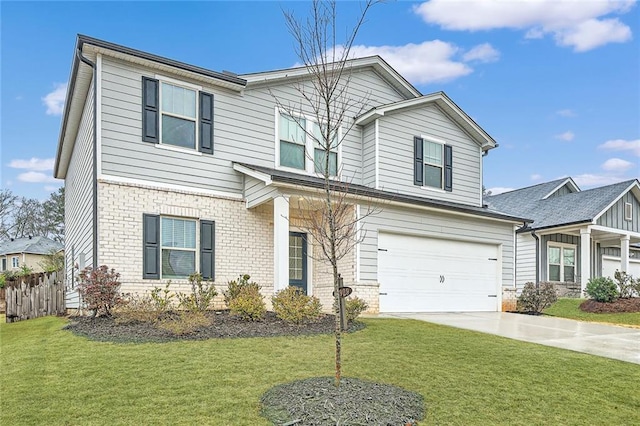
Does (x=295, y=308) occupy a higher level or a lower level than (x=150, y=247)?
lower

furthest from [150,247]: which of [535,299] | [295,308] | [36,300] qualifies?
[535,299]

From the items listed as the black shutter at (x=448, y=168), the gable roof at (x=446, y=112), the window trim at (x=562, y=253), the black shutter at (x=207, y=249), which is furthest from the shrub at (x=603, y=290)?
the black shutter at (x=207, y=249)

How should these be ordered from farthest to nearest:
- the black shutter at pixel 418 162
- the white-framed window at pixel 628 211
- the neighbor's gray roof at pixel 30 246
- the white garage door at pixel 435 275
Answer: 1. the neighbor's gray roof at pixel 30 246
2. the white-framed window at pixel 628 211
3. the black shutter at pixel 418 162
4. the white garage door at pixel 435 275

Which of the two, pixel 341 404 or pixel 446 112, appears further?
pixel 446 112

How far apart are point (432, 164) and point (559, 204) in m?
9.54

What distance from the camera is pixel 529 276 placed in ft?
67.4

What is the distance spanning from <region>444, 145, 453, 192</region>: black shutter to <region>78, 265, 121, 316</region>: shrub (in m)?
10.4

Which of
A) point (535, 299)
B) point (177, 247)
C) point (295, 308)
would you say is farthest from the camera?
point (535, 299)

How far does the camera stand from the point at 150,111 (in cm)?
1092

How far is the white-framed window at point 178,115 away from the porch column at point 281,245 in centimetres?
275

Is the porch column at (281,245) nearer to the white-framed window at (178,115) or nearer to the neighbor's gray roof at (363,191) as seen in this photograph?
the neighbor's gray roof at (363,191)

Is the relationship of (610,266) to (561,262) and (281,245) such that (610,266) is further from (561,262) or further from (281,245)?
(281,245)

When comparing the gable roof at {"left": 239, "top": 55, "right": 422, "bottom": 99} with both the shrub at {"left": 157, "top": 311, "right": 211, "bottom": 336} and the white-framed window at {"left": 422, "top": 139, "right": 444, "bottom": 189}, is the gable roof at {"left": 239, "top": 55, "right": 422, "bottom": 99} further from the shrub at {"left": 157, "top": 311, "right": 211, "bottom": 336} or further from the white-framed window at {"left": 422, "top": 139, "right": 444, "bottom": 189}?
the shrub at {"left": 157, "top": 311, "right": 211, "bottom": 336}

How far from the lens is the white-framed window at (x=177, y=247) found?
35.8 ft
